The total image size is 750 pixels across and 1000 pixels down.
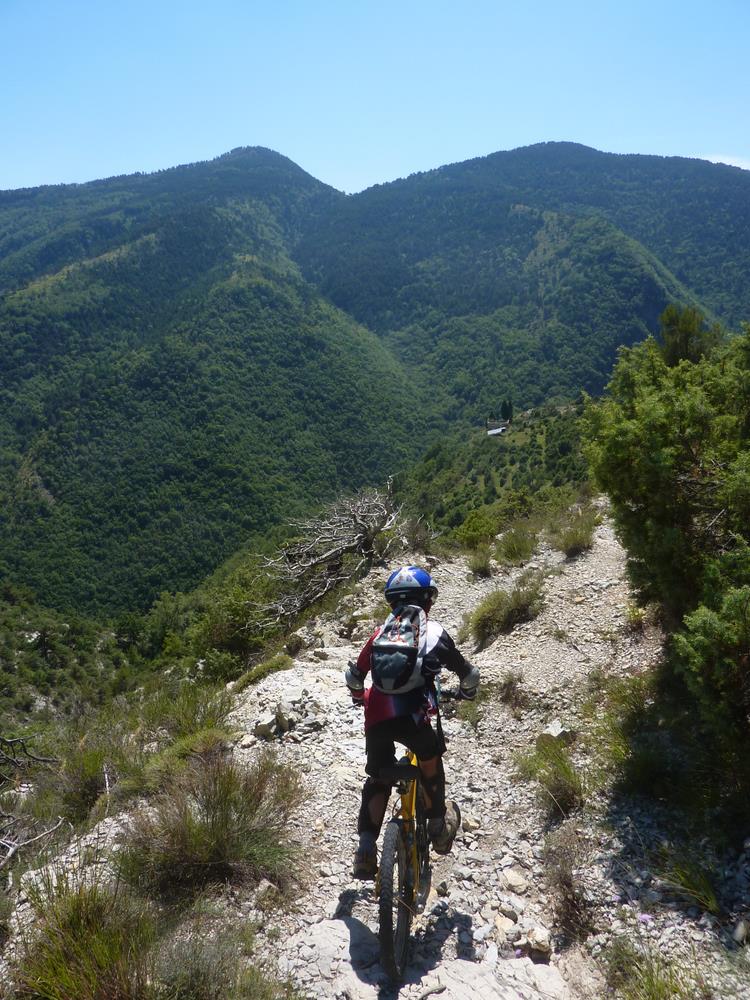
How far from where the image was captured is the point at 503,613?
23.1 feet

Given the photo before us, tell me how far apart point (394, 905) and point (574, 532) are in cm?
695

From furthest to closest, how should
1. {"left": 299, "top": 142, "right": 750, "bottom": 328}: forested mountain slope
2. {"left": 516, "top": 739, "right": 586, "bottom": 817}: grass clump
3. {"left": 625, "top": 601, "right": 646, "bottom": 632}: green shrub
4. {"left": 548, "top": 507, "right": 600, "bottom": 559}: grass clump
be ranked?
{"left": 299, "top": 142, "right": 750, "bottom": 328}: forested mountain slope < {"left": 548, "top": 507, "right": 600, "bottom": 559}: grass clump < {"left": 625, "top": 601, "right": 646, "bottom": 632}: green shrub < {"left": 516, "top": 739, "right": 586, "bottom": 817}: grass clump

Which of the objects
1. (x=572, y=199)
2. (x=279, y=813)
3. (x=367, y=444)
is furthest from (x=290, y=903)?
(x=572, y=199)

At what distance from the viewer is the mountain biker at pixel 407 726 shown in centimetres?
292

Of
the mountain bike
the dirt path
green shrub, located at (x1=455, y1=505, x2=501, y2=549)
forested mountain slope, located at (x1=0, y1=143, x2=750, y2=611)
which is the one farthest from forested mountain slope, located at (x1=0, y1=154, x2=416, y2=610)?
the mountain bike

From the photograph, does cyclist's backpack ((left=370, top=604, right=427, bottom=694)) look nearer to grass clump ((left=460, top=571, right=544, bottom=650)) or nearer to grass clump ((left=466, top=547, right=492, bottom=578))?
grass clump ((left=460, top=571, right=544, bottom=650))

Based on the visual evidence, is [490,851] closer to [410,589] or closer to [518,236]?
[410,589]

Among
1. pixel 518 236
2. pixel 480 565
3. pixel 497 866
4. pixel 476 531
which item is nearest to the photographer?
pixel 497 866

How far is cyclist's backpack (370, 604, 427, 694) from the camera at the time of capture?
2.87 m

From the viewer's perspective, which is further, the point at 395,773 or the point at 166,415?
the point at 166,415

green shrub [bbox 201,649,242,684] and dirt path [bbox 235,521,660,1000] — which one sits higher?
dirt path [bbox 235,521,660,1000]

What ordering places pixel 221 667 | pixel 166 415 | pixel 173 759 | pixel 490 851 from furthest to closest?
1. pixel 166 415
2. pixel 221 667
3. pixel 173 759
4. pixel 490 851

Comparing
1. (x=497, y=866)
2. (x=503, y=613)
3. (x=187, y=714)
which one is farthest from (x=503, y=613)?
Answer: (x=187, y=714)

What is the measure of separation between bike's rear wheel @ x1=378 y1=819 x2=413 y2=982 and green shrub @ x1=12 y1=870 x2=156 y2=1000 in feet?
3.27
